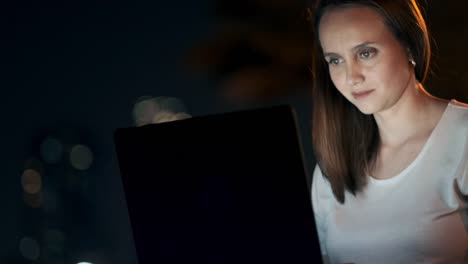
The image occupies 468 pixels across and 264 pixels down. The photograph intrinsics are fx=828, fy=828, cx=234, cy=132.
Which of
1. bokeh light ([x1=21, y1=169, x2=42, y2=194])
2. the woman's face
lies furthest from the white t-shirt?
bokeh light ([x1=21, y1=169, x2=42, y2=194])

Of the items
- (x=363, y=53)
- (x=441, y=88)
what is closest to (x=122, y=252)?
(x=441, y=88)

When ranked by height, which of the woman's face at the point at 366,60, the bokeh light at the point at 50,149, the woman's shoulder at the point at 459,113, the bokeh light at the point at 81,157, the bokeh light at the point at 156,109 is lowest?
the woman's shoulder at the point at 459,113

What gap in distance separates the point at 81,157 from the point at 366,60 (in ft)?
4.93

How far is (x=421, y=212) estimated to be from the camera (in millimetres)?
1603

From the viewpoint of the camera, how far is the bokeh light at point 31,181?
286cm

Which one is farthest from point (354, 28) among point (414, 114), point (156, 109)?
point (156, 109)

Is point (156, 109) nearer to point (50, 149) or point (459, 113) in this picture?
point (50, 149)

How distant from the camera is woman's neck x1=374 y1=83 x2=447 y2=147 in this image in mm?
1659

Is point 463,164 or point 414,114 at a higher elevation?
point 414,114

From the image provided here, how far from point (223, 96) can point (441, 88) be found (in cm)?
82

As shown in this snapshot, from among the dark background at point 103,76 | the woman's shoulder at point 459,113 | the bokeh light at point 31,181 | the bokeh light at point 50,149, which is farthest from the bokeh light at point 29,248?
the woman's shoulder at point 459,113

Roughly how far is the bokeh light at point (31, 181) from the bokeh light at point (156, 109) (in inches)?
15.4

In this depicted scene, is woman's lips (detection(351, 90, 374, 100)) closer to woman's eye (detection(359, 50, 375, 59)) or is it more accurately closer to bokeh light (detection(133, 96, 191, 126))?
woman's eye (detection(359, 50, 375, 59))

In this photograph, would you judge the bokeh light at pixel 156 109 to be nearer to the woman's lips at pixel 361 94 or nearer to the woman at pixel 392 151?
the woman at pixel 392 151
